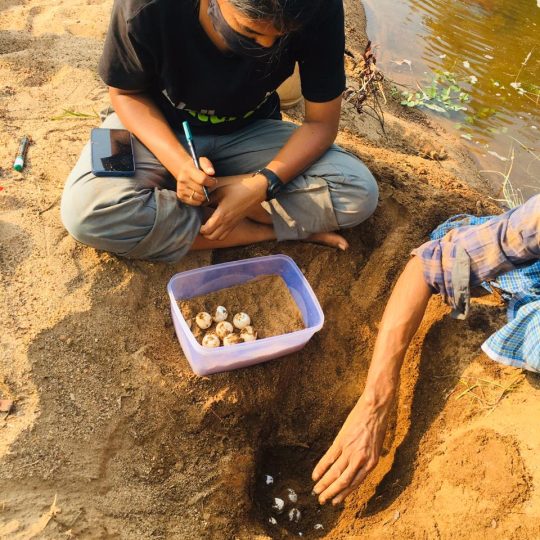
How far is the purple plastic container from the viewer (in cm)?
192

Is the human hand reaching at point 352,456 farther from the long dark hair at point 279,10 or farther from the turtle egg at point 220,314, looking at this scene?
the long dark hair at point 279,10

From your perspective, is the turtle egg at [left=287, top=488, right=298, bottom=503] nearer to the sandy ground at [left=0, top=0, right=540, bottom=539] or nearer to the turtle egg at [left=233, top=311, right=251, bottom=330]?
the sandy ground at [left=0, top=0, right=540, bottom=539]

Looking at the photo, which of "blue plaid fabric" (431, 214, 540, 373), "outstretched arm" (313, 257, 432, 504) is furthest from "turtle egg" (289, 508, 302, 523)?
"blue plaid fabric" (431, 214, 540, 373)

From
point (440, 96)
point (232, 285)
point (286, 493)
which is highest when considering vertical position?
point (232, 285)

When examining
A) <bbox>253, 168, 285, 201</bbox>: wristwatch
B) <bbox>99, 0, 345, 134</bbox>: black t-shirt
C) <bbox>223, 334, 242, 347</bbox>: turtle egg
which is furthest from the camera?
<bbox>253, 168, 285, 201</bbox>: wristwatch

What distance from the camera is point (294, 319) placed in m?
2.23

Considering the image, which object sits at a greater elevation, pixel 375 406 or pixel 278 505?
pixel 375 406

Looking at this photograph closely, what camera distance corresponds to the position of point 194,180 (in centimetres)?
197

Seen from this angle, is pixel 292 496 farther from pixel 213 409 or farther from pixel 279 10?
pixel 279 10

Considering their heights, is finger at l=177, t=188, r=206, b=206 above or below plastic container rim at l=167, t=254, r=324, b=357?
above

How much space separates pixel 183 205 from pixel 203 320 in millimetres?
443

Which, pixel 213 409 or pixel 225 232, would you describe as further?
pixel 225 232

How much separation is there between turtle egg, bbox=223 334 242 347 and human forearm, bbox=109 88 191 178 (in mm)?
622

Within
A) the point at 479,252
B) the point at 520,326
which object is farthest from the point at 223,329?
the point at 520,326
